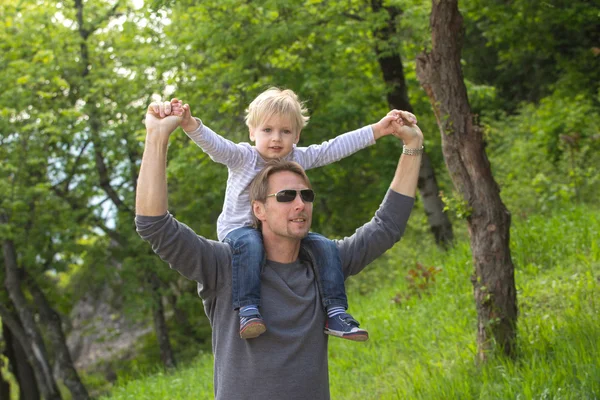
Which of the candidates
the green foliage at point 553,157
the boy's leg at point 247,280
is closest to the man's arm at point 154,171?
the boy's leg at point 247,280

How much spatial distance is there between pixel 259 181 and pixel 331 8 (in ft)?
32.3

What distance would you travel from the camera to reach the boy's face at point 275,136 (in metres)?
3.73

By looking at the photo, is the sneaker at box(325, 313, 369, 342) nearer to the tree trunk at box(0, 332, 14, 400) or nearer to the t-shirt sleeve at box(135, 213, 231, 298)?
the t-shirt sleeve at box(135, 213, 231, 298)

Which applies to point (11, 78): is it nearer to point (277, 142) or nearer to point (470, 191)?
point (470, 191)

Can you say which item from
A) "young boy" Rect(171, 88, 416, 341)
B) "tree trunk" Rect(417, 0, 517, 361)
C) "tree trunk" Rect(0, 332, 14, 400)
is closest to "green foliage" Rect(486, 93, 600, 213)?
"tree trunk" Rect(417, 0, 517, 361)

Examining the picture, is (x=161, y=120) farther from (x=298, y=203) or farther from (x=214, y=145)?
(x=214, y=145)

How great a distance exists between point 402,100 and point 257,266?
33.0 ft

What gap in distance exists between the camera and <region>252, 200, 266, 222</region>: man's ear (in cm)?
320

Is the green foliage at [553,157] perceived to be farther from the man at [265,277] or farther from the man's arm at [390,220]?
the man at [265,277]

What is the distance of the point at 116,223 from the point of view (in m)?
18.2

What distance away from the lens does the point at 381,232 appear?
3416mm

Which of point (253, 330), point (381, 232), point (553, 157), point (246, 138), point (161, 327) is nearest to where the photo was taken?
point (253, 330)

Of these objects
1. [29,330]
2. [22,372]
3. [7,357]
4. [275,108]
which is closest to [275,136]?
[275,108]

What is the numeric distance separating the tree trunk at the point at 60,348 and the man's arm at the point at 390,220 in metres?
16.1
